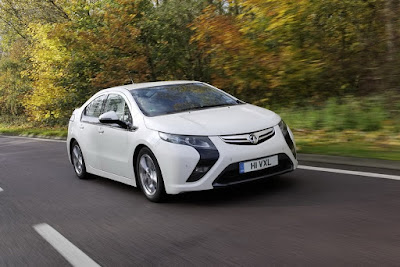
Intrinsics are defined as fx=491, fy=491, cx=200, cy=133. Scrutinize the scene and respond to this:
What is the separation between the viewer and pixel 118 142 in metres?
6.70

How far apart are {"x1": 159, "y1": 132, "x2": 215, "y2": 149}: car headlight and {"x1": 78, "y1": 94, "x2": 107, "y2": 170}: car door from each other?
2.17 metres

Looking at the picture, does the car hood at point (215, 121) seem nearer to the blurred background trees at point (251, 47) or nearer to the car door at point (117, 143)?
the car door at point (117, 143)

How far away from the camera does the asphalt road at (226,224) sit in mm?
3944

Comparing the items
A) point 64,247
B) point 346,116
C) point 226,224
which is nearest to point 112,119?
point 64,247

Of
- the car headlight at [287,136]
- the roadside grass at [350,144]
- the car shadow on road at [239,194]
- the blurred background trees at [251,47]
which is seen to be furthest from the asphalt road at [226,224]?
the blurred background trees at [251,47]

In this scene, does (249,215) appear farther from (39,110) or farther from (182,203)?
(39,110)

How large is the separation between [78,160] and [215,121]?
3.67 metres

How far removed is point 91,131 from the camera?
770 cm

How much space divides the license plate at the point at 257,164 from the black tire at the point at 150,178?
3.31 feet

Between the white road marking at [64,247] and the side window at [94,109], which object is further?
the side window at [94,109]

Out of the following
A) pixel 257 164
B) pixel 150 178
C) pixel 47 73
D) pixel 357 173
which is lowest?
pixel 357 173

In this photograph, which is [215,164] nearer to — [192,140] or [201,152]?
[201,152]

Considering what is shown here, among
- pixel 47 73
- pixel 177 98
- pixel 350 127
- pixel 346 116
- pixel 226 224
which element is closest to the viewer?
pixel 226 224

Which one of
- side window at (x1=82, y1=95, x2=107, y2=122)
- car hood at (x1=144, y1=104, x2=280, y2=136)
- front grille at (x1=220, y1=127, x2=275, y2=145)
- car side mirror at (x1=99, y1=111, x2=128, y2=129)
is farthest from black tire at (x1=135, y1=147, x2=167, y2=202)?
side window at (x1=82, y1=95, x2=107, y2=122)
